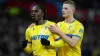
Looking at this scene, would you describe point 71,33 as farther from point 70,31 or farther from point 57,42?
point 57,42

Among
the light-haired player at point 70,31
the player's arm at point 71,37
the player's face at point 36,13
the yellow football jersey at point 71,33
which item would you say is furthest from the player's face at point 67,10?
the player's face at point 36,13

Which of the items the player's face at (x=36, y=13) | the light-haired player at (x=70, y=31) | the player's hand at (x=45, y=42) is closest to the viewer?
the player's hand at (x=45, y=42)

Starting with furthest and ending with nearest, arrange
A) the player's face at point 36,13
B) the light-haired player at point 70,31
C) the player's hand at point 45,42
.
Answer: the light-haired player at point 70,31 → the player's face at point 36,13 → the player's hand at point 45,42

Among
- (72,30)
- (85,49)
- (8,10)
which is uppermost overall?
(72,30)

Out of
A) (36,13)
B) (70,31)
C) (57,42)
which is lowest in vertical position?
(57,42)

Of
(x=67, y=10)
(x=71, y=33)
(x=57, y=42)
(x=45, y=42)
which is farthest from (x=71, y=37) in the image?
(x=45, y=42)

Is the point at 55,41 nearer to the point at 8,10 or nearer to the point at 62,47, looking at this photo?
the point at 62,47

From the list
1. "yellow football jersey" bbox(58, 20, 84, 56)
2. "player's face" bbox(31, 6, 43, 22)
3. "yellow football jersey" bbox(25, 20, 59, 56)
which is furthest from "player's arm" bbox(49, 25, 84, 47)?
"player's face" bbox(31, 6, 43, 22)

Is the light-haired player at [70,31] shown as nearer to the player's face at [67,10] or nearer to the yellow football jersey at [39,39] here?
the player's face at [67,10]

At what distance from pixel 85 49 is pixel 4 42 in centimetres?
335

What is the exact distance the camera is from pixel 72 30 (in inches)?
359

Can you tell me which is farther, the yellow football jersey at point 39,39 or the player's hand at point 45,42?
the yellow football jersey at point 39,39

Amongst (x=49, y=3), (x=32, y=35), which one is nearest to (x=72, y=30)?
(x=32, y=35)

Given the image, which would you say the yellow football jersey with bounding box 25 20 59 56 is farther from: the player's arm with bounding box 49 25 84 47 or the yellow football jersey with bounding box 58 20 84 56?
the yellow football jersey with bounding box 58 20 84 56
